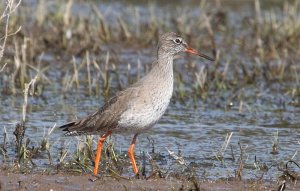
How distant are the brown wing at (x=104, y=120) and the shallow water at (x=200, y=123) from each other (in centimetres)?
46

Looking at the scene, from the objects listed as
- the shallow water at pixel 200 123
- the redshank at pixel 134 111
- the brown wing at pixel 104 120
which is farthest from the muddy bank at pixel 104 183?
the brown wing at pixel 104 120

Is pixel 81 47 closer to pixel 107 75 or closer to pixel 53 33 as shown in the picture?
pixel 53 33

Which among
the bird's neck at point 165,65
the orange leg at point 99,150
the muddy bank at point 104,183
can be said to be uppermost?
the bird's neck at point 165,65

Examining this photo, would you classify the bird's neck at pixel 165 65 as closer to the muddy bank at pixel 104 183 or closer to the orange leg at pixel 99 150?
the orange leg at pixel 99 150

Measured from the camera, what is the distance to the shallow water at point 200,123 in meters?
8.38

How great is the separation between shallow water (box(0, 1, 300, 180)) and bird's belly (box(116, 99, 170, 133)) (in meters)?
0.48

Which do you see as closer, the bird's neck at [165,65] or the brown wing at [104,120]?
the brown wing at [104,120]

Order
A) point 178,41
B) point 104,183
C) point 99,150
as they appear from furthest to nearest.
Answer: point 178,41
point 99,150
point 104,183

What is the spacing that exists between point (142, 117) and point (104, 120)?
0.41 meters

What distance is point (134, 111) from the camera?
7.54 metres

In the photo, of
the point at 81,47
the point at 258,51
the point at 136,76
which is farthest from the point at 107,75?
the point at 258,51

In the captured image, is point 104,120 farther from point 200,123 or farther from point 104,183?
point 200,123

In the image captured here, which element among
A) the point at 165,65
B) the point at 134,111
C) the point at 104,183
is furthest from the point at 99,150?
the point at 165,65

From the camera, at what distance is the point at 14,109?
33.8 feet
